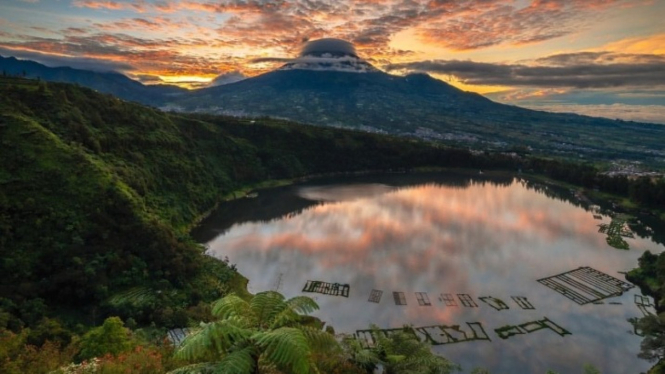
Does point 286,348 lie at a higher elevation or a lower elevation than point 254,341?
higher

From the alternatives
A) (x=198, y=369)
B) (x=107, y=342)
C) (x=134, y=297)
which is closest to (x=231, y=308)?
(x=198, y=369)

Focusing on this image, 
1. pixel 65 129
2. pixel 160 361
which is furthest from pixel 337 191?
pixel 160 361

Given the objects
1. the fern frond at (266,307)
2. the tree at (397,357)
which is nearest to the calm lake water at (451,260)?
the tree at (397,357)

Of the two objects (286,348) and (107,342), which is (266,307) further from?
(107,342)

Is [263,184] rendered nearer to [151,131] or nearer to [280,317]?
[151,131]

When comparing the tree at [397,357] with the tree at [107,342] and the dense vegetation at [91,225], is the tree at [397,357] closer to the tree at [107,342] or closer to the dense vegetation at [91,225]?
the dense vegetation at [91,225]

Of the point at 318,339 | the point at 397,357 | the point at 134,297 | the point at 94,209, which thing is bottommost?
the point at 134,297

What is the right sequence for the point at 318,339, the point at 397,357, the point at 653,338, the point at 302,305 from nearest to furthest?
the point at 318,339 → the point at 302,305 → the point at 397,357 → the point at 653,338
